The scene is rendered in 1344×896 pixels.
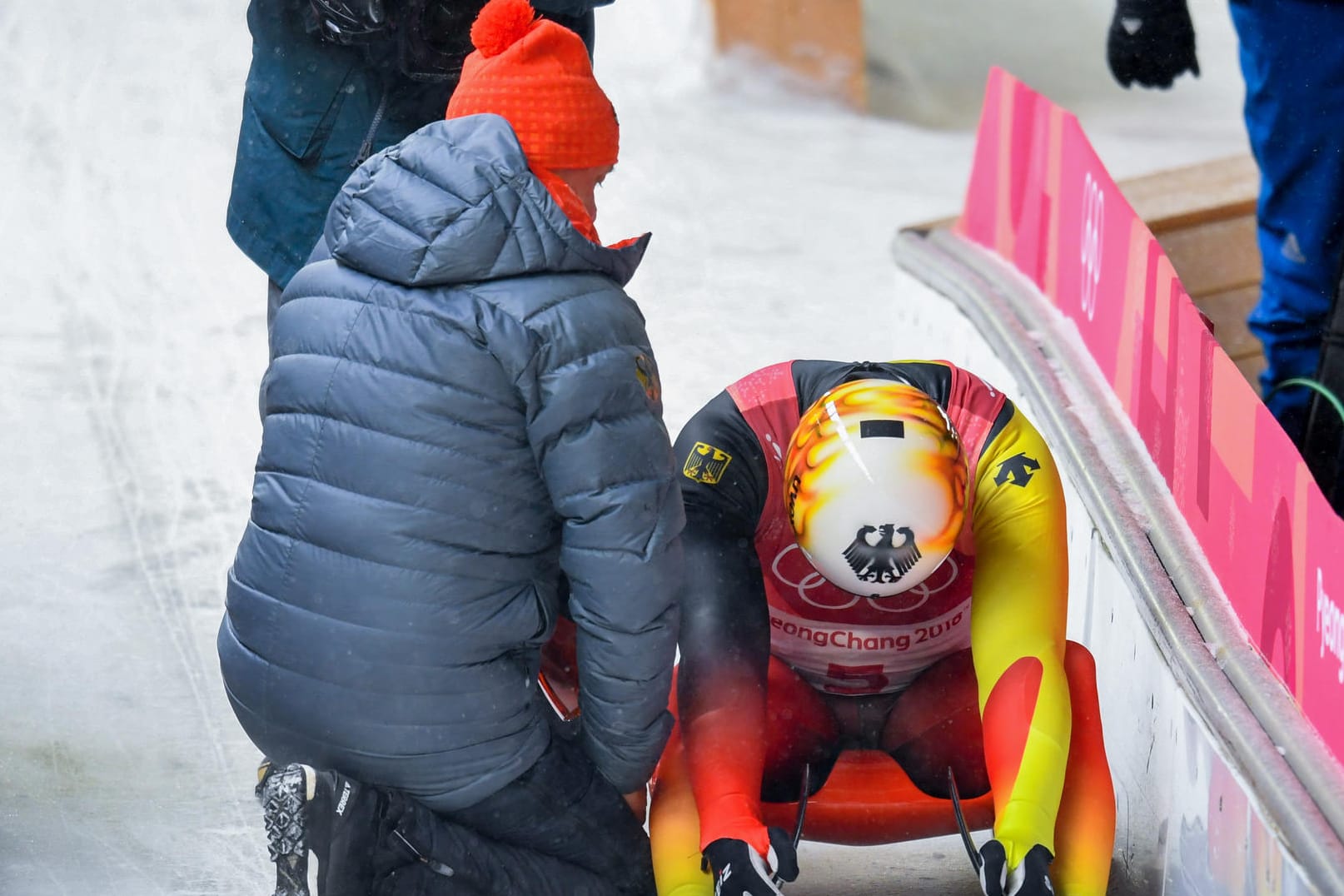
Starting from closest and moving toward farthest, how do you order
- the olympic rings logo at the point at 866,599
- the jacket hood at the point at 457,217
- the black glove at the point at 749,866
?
the jacket hood at the point at 457,217, the black glove at the point at 749,866, the olympic rings logo at the point at 866,599

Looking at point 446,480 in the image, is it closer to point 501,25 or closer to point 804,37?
point 501,25

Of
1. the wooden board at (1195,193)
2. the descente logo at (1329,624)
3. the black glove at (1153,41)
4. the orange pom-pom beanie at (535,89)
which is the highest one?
the orange pom-pom beanie at (535,89)

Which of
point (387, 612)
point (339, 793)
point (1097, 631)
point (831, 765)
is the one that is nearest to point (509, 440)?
point (387, 612)

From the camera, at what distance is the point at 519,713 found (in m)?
2.22

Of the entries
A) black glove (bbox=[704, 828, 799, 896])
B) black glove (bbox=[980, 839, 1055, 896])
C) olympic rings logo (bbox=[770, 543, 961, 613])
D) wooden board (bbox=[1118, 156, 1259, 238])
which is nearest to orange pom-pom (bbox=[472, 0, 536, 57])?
olympic rings logo (bbox=[770, 543, 961, 613])

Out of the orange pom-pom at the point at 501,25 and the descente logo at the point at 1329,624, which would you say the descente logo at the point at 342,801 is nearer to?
the orange pom-pom at the point at 501,25

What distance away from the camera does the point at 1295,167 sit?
4055 mm

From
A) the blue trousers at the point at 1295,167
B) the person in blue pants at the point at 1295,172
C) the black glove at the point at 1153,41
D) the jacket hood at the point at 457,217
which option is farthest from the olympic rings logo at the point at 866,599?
the black glove at the point at 1153,41

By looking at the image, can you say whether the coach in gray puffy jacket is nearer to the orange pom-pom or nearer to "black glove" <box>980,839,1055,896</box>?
the orange pom-pom

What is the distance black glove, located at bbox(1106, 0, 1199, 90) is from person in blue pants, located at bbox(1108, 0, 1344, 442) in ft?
0.99

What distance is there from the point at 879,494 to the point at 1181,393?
0.87 m

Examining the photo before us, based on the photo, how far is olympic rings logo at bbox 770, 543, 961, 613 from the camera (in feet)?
8.73

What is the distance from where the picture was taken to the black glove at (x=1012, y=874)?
7.25 ft

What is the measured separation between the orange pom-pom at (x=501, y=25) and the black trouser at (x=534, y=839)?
3.06 feet
